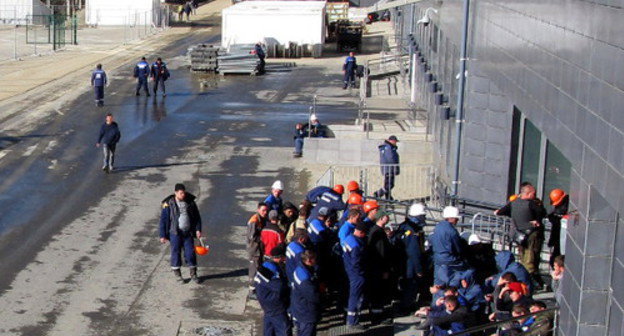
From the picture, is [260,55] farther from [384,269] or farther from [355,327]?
[355,327]

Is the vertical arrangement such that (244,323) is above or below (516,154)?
below

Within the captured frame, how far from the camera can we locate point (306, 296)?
14016mm

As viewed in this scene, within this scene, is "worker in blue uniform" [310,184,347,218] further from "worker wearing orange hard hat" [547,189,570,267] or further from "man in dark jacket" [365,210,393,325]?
"worker wearing orange hard hat" [547,189,570,267]

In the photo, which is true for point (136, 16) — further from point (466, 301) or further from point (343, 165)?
point (466, 301)

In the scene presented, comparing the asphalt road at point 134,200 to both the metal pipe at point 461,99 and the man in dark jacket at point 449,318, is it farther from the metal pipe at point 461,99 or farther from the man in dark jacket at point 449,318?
the metal pipe at point 461,99

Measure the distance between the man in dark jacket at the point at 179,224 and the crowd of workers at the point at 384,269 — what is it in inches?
45.1

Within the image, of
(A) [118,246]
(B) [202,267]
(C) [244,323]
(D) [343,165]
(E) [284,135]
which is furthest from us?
(E) [284,135]

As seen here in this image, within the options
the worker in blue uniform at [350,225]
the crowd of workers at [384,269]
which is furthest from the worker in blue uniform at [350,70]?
the worker in blue uniform at [350,225]

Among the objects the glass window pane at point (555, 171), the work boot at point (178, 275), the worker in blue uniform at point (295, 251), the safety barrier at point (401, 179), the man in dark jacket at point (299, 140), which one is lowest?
the work boot at point (178, 275)

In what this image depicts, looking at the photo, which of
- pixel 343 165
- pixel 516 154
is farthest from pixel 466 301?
pixel 343 165

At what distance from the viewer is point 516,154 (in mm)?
20359

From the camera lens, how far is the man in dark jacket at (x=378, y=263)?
15.5 meters

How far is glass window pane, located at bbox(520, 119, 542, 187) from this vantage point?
1962 cm

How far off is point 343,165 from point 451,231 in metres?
13.7
